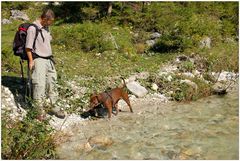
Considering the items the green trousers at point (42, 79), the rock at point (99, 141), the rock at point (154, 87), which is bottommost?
the rock at point (154, 87)

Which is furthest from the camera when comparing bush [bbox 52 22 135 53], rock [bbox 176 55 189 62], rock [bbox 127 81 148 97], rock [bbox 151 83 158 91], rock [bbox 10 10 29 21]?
rock [bbox 10 10 29 21]

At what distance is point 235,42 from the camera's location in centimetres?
2012

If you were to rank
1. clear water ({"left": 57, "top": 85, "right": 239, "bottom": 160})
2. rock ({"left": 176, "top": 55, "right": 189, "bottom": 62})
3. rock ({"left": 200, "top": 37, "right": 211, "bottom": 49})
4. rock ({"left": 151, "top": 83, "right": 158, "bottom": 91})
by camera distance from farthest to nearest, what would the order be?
rock ({"left": 200, "top": 37, "right": 211, "bottom": 49})
rock ({"left": 176, "top": 55, "right": 189, "bottom": 62})
rock ({"left": 151, "top": 83, "right": 158, "bottom": 91})
clear water ({"left": 57, "top": 85, "right": 239, "bottom": 160})

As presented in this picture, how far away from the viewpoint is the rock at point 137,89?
13000mm

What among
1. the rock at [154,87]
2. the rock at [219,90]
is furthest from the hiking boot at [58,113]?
the rock at [219,90]

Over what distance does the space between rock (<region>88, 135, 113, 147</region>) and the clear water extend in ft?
0.32

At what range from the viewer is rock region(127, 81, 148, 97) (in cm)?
1300

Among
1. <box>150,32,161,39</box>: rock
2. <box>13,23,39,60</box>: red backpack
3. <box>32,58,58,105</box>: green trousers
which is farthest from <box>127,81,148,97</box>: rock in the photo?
<box>150,32,161,39</box>: rock

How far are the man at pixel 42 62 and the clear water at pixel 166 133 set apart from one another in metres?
1.08

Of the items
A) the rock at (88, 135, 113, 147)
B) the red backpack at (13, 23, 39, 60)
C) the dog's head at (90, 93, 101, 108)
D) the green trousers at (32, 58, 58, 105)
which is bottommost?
the rock at (88, 135, 113, 147)

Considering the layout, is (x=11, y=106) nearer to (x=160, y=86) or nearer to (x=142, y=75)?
(x=160, y=86)

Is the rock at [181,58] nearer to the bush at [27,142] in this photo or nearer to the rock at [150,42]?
the rock at [150,42]

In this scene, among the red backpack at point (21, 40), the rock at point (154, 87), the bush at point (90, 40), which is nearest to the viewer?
the red backpack at point (21, 40)

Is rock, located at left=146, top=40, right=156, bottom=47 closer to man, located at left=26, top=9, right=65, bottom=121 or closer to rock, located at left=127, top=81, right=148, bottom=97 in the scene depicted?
rock, located at left=127, top=81, right=148, bottom=97
